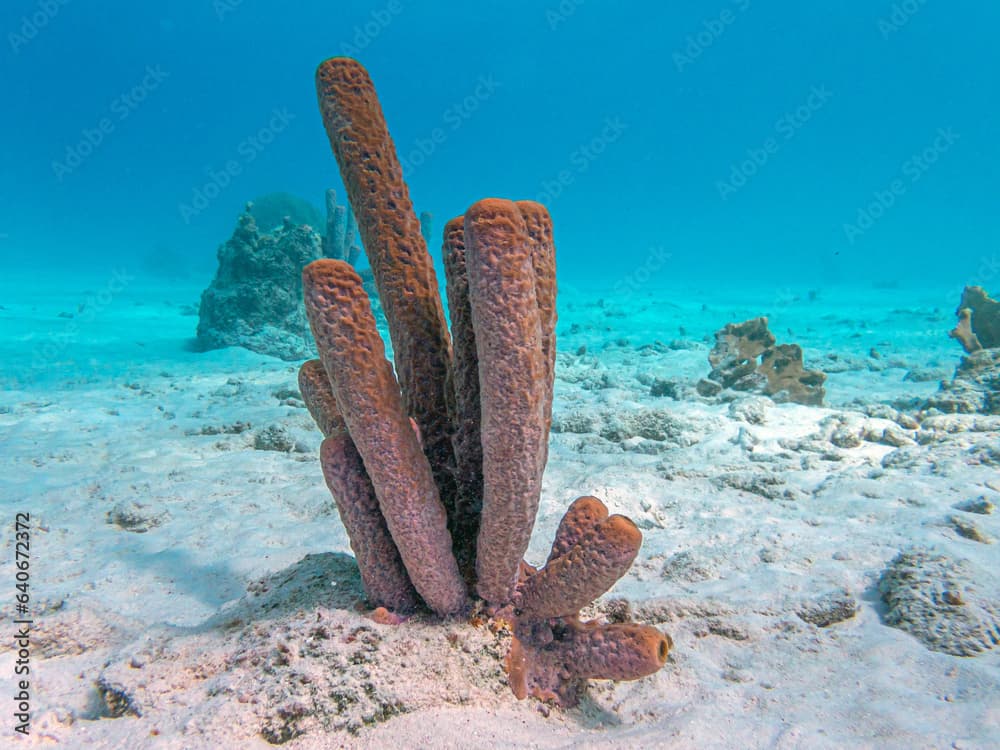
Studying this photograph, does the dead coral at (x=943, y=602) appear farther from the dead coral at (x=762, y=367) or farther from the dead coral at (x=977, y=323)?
the dead coral at (x=977, y=323)

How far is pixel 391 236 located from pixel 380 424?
841mm

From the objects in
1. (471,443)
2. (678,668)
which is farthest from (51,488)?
(678,668)

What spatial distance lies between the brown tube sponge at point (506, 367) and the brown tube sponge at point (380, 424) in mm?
240

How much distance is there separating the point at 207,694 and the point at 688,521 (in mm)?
3432

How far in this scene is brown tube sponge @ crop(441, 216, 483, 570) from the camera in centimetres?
196

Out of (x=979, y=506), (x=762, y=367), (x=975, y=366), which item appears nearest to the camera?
(x=979, y=506)

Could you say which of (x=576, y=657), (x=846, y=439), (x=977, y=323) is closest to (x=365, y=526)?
(x=576, y=657)

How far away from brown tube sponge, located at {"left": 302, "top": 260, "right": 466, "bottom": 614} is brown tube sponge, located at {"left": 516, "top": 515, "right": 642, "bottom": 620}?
14.9 inches

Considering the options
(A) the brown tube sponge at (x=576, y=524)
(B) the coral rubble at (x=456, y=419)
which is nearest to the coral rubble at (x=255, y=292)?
(B) the coral rubble at (x=456, y=419)

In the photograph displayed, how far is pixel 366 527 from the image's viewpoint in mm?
2154

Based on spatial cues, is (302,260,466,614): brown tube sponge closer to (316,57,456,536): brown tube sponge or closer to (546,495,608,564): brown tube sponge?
(316,57,456,536): brown tube sponge

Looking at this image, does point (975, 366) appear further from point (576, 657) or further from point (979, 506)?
point (576, 657)

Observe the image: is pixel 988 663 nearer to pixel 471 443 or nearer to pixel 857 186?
pixel 471 443

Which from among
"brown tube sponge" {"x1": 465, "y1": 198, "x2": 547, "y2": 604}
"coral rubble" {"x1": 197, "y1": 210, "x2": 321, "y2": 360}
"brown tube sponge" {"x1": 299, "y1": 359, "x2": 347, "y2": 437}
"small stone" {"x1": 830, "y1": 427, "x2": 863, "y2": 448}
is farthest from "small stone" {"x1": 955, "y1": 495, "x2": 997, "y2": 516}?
"coral rubble" {"x1": 197, "y1": 210, "x2": 321, "y2": 360}
